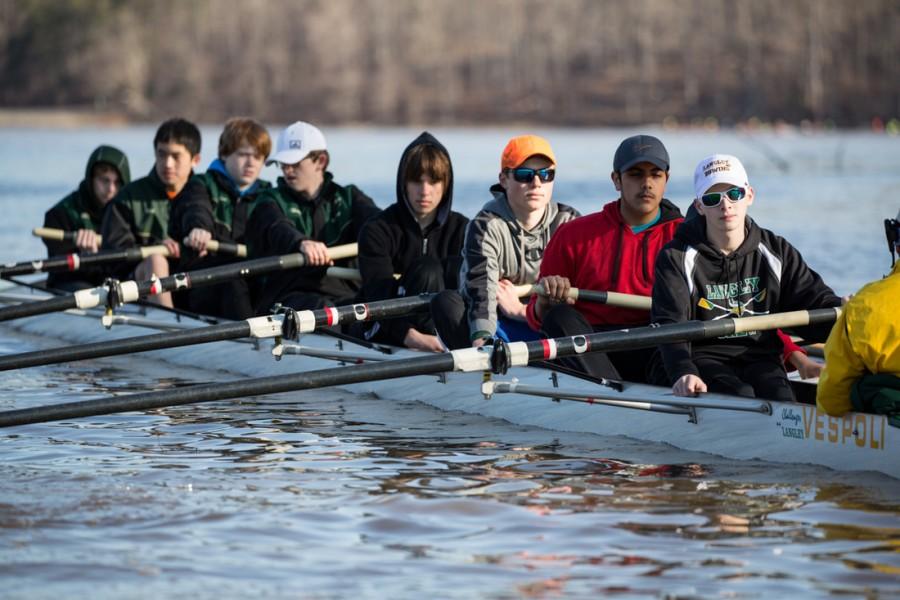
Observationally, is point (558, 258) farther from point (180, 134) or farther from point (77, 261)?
point (77, 261)

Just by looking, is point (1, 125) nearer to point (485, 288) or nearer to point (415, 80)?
point (415, 80)

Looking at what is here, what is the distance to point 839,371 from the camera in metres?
6.68

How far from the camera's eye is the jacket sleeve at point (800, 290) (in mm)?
7902

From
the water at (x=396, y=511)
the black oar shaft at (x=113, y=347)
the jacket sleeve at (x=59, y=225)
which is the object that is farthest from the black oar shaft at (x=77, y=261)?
the black oar shaft at (x=113, y=347)

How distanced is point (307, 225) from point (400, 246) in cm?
136

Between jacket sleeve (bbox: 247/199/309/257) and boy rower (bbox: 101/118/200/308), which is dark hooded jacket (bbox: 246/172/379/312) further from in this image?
boy rower (bbox: 101/118/200/308)

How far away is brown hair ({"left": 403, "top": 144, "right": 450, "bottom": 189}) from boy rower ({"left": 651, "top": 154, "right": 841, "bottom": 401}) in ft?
7.29

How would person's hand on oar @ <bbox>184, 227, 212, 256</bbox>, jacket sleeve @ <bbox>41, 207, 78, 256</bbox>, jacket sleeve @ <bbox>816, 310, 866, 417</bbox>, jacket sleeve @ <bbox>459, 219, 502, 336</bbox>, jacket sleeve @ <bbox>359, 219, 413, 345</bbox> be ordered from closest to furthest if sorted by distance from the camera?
1. jacket sleeve @ <bbox>816, 310, 866, 417</bbox>
2. jacket sleeve @ <bbox>459, 219, 502, 336</bbox>
3. jacket sleeve @ <bbox>359, 219, 413, 345</bbox>
4. person's hand on oar @ <bbox>184, 227, 212, 256</bbox>
5. jacket sleeve @ <bbox>41, 207, 78, 256</bbox>

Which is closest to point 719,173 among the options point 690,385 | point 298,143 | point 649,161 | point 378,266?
point 649,161

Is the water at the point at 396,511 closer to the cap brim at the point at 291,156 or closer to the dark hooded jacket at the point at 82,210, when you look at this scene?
the cap brim at the point at 291,156

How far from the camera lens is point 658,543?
616 centimetres

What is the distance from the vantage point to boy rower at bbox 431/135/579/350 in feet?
28.1

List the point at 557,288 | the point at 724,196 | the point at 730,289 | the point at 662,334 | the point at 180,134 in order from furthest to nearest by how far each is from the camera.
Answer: the point at 180,134
the point at 557,288
the point at 730,289
the point at 724,196
the point at 662,334

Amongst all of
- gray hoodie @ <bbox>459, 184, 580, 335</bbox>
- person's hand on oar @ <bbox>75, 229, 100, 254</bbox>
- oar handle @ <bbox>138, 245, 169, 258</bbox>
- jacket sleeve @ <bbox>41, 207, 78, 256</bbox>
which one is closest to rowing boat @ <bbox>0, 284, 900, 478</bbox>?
gray hoodie @ <bbox>459, 184, 580, 335</bbox>
